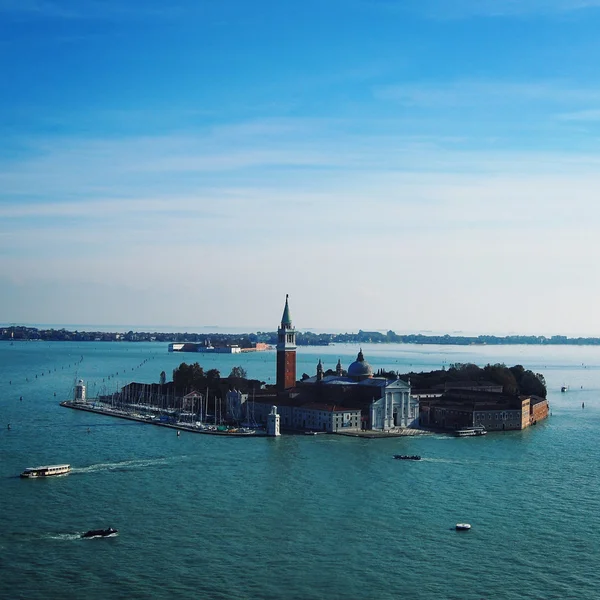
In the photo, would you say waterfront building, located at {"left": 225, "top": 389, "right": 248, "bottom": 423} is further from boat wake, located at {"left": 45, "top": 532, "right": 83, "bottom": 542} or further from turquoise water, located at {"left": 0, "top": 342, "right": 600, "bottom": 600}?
boat wake, located at {"left": 45, "top": 532, "right": 83, "bottom": 542}

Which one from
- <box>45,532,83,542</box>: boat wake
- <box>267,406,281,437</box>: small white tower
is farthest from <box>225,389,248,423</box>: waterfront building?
<box>45,532,83,542</box>: boat wake

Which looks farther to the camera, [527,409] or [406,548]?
[527,409]

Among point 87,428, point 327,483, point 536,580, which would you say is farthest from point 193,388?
point 536,580

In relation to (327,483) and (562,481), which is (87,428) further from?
(562,481)

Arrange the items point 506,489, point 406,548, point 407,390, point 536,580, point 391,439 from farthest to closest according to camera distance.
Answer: point 407,390 → point 391,439 → point 506,489 → point 406,548 → point 536,580

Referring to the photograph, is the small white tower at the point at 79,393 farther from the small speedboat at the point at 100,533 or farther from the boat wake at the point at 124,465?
the small speedboat at the point at 100,533

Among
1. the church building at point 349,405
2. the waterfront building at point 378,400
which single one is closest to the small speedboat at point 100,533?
the church building at point 349,405

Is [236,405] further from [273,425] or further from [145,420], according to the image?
[273,425]
